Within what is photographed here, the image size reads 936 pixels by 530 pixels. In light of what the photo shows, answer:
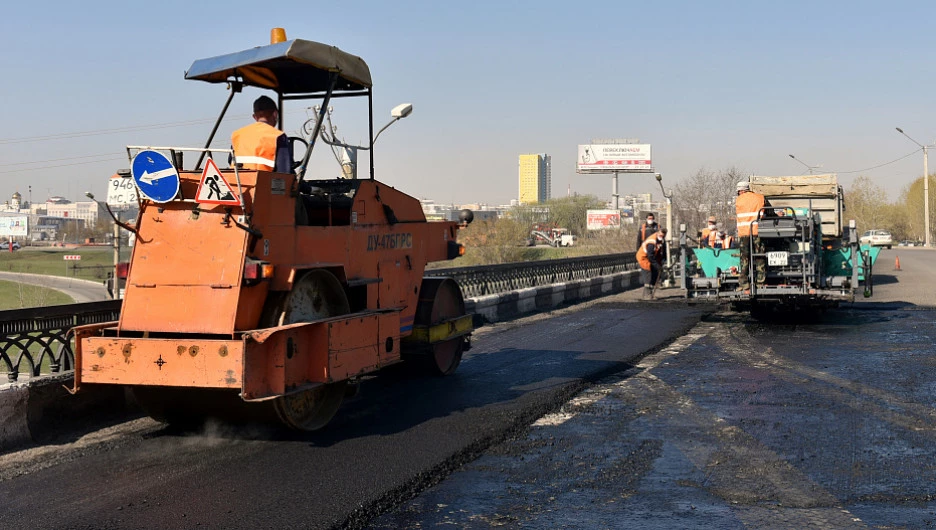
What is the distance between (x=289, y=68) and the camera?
25.1 ft

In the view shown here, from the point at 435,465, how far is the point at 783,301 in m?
10.2

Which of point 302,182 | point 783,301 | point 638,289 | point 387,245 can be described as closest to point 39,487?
point 302,182

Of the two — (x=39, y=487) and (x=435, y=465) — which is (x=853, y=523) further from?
(x=39, y=487)

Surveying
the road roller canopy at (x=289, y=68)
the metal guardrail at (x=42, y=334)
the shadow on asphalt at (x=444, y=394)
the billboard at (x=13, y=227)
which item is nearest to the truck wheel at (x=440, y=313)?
the shadow on asphalt at (x=444, y=394)

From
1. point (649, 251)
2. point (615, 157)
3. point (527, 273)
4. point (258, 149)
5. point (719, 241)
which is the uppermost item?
point (615, 157)

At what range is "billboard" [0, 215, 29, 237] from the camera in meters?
72.2

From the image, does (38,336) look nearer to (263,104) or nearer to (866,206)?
(263,104)

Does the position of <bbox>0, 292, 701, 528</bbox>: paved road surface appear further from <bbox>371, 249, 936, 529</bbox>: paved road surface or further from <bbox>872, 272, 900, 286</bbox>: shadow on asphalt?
<bbox>872, 272, 900, 286</bbox>: shadow on asphalt

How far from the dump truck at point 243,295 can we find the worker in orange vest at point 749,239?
28.8ft

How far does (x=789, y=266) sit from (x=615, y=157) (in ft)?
293

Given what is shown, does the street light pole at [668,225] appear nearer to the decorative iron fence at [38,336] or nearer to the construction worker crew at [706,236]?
the construction worker crew at [706,236]

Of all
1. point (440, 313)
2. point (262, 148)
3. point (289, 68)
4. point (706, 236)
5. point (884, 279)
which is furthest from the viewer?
point (884, 279)

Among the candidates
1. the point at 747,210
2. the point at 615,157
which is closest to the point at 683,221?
the point at 747,210

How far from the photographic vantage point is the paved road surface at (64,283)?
134 feet
